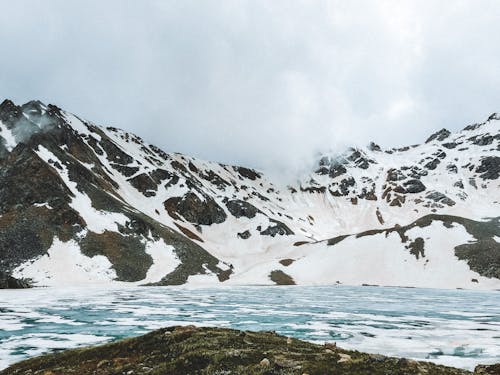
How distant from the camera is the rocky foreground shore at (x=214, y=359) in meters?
10.4

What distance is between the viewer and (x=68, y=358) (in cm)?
1495

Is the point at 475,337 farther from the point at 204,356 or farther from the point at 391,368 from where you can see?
the point at 204,356

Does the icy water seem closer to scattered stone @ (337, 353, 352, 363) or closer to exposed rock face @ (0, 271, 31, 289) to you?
scattered stone @ (337, 353, 352, 363)

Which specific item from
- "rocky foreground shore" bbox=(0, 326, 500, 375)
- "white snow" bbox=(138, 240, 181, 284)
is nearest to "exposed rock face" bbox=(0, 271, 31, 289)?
"white snow" bbox=(138, 240, 181, 284)

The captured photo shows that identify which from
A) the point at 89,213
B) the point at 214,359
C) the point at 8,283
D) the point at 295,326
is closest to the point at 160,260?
the point at 89,213

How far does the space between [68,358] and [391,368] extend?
11239mm

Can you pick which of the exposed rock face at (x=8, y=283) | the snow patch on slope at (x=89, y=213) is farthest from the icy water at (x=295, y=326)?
the snow patch on slope at (x=89, y=213)

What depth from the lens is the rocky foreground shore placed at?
10438 millimetres

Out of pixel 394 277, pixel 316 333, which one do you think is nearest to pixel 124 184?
pixel 394 277

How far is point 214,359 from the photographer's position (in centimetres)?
1125

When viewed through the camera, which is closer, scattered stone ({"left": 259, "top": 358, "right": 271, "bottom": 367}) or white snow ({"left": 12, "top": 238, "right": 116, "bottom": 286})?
scattered stone ({"left": 259, "top": 358, "right": 271, "bottom": 367})

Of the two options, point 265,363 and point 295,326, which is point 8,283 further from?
point 265,363

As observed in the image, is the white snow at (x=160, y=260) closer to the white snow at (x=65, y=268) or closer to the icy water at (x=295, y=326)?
the white snow at (x=65, y=268)

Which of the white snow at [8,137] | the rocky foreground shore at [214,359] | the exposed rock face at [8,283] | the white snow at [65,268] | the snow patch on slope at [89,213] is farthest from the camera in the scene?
the white snow at [8,137]
